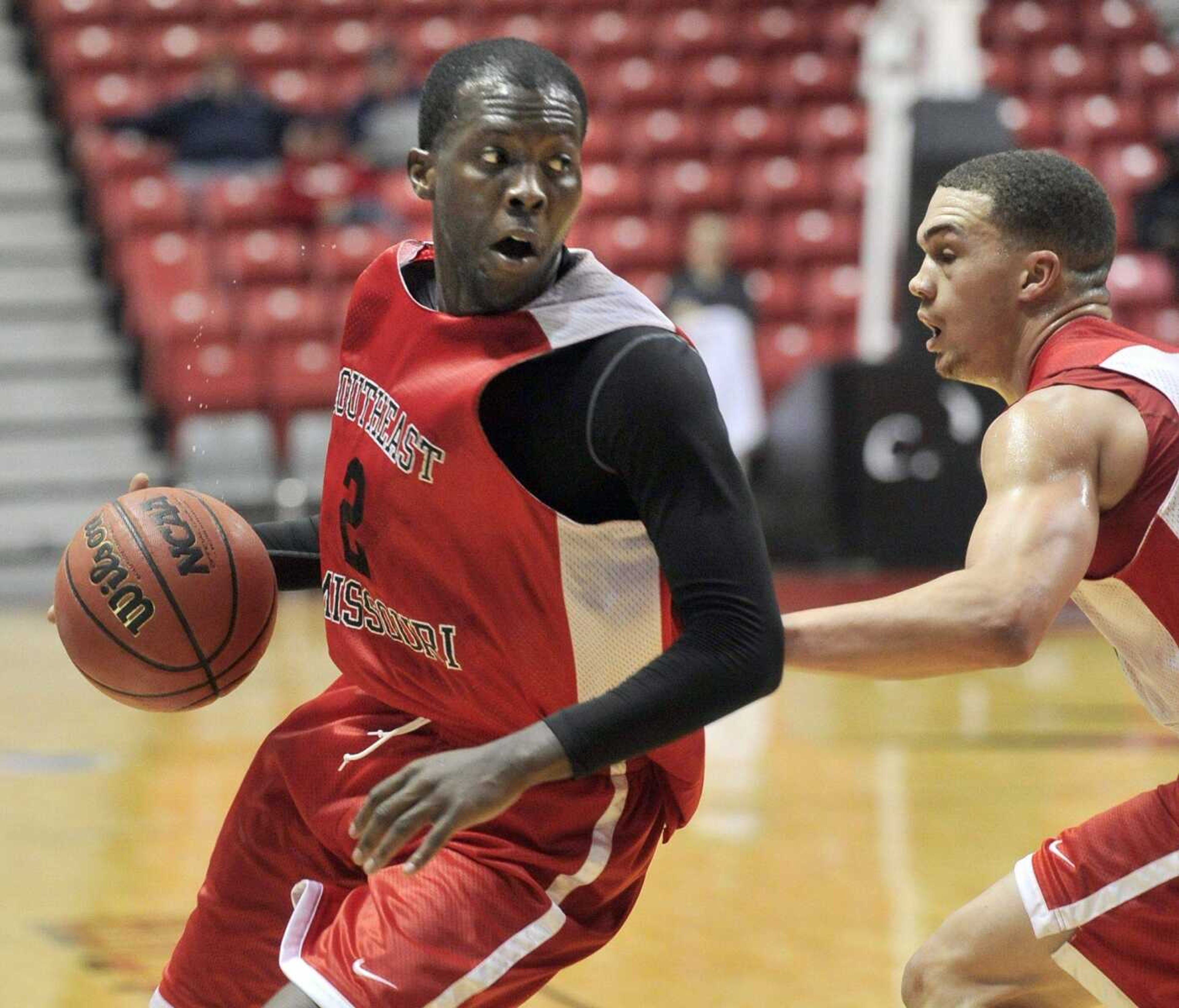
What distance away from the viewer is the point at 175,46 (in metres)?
12.4

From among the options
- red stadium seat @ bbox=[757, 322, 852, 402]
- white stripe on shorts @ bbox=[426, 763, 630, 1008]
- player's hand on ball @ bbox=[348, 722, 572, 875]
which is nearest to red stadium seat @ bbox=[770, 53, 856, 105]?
red stadium seat @ bbox=[757, 322, 852, 402]

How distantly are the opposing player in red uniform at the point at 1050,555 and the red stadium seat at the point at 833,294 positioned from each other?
9117 millimetres

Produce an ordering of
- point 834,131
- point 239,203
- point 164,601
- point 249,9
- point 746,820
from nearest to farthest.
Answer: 1. point 164,601
2. point 746,820
3. point 239,203
4. point 834,131
5. point 249,9

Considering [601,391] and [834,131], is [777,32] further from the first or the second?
[601,391]

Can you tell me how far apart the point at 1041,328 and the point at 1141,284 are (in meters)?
9.62

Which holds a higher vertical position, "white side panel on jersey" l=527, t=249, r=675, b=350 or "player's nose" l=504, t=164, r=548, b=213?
"player's nose" l=504, t=164, r=548, b=213

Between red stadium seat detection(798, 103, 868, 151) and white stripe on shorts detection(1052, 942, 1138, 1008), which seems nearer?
white stripe on shorts detection(1052, 942, 1138, 1008)

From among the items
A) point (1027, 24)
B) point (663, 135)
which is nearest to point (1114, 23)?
point (1027, 24)

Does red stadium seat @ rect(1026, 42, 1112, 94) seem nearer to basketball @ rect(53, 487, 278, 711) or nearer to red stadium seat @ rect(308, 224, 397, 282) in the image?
red stadium seat @ rect(308, 224, 397, 282)

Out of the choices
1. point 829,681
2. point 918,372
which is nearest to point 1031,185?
point 829,681

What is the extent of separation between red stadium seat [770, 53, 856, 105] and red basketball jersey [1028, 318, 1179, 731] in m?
10.6

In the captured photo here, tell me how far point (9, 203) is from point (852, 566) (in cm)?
608

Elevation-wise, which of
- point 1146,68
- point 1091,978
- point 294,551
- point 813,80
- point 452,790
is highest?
point 452,790

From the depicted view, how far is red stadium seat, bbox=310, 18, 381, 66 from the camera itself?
12.6 m
